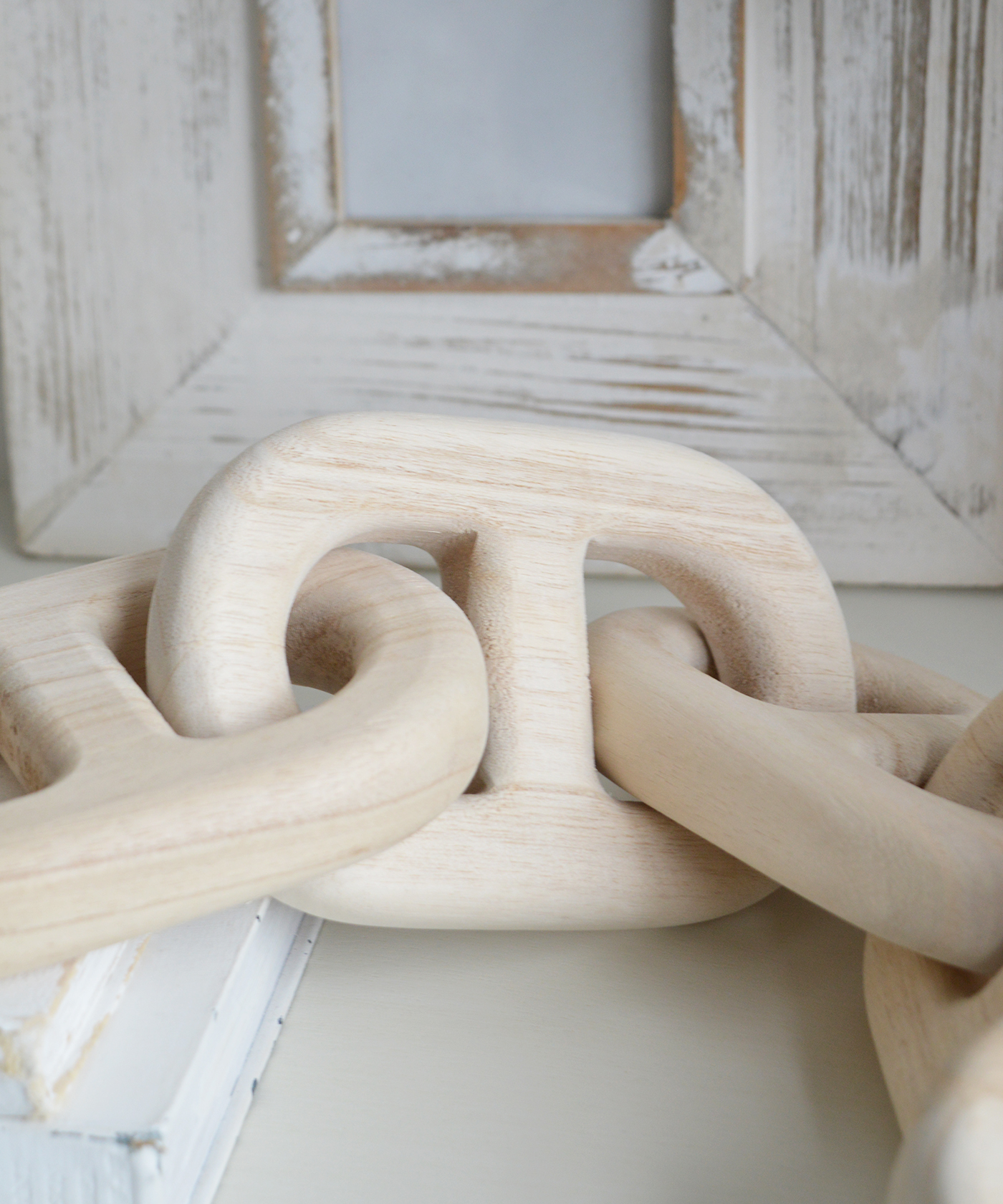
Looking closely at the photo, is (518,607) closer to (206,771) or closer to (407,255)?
(206,771)

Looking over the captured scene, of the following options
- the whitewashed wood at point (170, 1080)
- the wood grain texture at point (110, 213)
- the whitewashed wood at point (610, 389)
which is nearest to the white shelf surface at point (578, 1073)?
the whitewashed wood at point (170, 1080)

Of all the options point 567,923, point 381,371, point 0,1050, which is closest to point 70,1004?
point 0,1050

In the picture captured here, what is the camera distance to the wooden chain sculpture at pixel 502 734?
24 cm

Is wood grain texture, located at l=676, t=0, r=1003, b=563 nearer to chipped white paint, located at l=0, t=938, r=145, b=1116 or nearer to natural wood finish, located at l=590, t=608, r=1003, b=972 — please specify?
natural wood finish, located at l=590, t=608, r=1003, b=972

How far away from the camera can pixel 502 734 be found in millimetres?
335

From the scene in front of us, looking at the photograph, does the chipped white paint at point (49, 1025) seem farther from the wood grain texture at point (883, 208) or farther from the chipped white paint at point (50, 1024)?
the wood grain texture at point (883, 208)

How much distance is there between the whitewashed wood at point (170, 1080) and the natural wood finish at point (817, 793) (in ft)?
0.38

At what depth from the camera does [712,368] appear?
606 millimetres

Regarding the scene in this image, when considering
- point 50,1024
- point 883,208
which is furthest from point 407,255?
point 50,1024

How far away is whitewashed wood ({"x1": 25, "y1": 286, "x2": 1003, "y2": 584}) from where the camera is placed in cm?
60

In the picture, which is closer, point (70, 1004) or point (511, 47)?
point (70, 1004)

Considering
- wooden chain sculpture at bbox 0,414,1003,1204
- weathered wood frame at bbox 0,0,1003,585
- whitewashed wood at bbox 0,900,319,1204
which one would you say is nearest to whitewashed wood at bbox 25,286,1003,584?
weathered wood frame at bbox 0,0,1003,585

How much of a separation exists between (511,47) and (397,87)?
6 cm

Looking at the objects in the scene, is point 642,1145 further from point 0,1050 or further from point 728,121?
point 728,121
